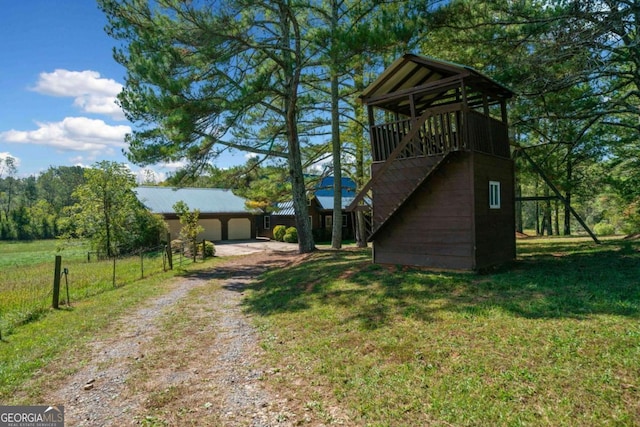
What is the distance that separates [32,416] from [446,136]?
8.63m

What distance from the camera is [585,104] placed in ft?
37.0

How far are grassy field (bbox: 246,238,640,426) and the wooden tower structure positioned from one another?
98 centimetres

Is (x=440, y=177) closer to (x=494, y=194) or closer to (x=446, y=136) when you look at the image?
(x=446, y=136)

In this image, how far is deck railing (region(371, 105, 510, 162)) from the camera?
315 inches

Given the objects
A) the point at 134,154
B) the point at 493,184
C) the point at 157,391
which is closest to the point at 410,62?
the point at 493,184

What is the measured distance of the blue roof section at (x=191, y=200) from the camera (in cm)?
2820

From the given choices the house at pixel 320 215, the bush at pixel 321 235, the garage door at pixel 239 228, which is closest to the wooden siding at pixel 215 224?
the garage door at pixel 239 228

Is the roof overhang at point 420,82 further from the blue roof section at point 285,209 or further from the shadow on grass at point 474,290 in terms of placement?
the blue roof section at point 285,209

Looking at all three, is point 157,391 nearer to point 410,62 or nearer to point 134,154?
point 410,62

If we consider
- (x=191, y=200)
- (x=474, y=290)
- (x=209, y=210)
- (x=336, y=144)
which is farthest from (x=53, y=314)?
(x=191, y=200)

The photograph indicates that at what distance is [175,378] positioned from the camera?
445 centimetres

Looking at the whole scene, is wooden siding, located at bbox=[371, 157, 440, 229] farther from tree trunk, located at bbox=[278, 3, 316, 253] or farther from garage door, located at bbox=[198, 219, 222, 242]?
garage door, located at bbox=[198, 219, 222, 242]

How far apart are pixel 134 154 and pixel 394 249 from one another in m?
9.55

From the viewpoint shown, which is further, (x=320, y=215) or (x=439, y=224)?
(x=320, y=215)
